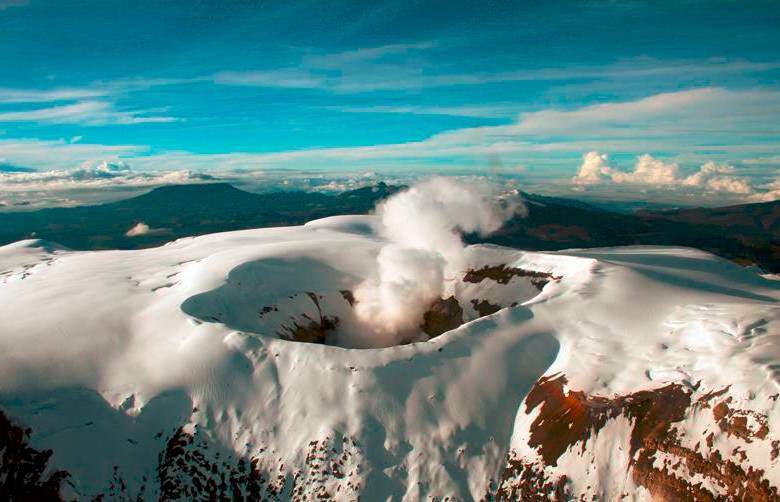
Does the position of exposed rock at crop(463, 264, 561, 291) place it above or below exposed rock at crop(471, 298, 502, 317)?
above

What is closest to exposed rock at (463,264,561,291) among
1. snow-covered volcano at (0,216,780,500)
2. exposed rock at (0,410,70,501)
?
snow-covered volcano at (0,216,780,500)

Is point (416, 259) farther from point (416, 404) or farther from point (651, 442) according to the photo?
point (651, 442)

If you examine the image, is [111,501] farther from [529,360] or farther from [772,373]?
[772,373]

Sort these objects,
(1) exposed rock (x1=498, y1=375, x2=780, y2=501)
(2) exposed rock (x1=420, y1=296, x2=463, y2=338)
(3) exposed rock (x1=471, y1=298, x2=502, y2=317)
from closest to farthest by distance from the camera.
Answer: (1) exposed rock (x1=498, y1=375, x2=780, y2=501)
(3) exposed rock (x1=471, y1=298, x2=502, y2=317)
(2) exposed rock (x1=420, y1=296, x2=463, y2=338)

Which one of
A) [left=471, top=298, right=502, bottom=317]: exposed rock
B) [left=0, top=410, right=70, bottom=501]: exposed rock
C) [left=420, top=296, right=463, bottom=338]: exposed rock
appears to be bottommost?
[left=420, top=296, right=463, bottom=338]: exposed rock

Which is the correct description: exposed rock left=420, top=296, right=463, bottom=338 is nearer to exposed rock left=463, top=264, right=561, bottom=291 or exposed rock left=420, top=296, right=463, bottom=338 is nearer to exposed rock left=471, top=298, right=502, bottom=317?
exposed rock left=471, top=298, right=502, bottom=317

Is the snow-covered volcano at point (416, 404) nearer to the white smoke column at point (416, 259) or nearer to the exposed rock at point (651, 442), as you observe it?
the exposed rock at point (651, 442)

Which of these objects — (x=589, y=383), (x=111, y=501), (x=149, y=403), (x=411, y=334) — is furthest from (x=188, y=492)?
(x=411, y=334)
